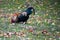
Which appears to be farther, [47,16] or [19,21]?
[47,16]

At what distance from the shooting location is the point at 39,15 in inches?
557

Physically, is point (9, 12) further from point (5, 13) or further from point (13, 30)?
point (13, 30)

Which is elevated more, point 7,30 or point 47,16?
point 7,30

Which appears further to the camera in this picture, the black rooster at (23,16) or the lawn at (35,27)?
the black rooster at (23,16)

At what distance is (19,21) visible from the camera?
12.0 meters

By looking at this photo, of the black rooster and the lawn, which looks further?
the black rooster

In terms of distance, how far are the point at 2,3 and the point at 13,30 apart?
655 centimetres

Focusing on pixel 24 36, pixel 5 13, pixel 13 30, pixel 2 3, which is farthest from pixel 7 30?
pixel 2 3

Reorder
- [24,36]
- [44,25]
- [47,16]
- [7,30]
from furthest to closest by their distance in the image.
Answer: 1. [47,16]
2. [44,25]
3. [7,30]
4. [24,36]

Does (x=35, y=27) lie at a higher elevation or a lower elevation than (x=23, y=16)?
lower

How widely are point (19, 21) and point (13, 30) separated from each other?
1428 millimetres

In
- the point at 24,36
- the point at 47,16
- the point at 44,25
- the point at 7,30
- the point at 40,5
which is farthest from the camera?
the point at 40,5

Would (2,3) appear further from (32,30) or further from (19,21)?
(32,30)

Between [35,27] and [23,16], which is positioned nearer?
[35,27]
